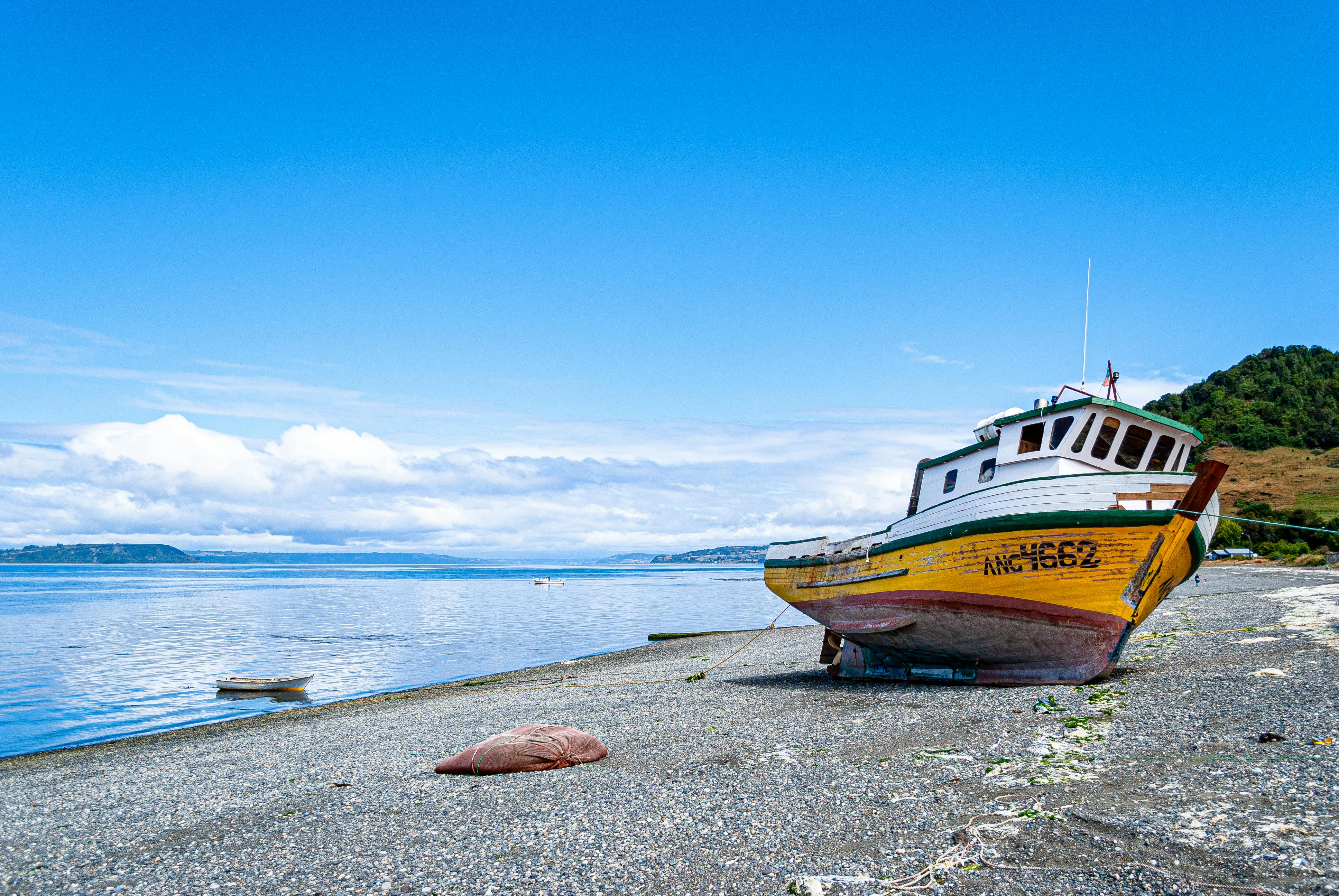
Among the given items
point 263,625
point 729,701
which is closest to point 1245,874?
point 729,701

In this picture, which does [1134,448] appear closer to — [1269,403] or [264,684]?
[264,684]

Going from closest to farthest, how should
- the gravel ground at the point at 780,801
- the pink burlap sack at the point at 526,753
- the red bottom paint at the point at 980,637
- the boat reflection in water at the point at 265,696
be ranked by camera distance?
the gravel ground at the point at 780,801 → the pink burlap sack at the point at 526,753 → the red bottom paint at the point at 980,637 → the boat reflection in water at the point at 265,696

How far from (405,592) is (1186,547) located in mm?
103082

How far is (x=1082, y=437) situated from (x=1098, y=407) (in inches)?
25.4

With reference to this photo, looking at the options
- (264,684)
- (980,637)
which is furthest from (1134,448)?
(264,684)

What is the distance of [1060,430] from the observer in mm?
15281

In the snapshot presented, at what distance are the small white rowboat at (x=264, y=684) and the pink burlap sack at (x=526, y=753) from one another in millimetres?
18372

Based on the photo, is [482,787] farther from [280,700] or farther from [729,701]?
[280,700]

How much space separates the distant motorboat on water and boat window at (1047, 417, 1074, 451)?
2520 cm

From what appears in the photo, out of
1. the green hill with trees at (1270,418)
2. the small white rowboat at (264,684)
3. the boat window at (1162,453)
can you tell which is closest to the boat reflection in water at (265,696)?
the small white rowboat at (264,684)

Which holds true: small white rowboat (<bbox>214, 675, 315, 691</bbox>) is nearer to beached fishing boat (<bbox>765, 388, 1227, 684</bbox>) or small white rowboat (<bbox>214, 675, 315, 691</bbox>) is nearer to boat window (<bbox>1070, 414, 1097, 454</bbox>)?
beached fishing boat (<bbox>765, 388, 1227, 684</bbox>)

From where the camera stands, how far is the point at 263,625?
5450 centimetres

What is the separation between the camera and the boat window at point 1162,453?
15.6 m

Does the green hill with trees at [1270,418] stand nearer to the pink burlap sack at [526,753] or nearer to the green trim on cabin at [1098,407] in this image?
the green trim on cabin at [1098,407]
